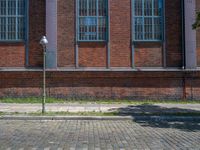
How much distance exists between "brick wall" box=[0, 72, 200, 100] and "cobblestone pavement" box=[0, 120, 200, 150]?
648 cm

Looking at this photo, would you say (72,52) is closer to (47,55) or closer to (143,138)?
(47,55)

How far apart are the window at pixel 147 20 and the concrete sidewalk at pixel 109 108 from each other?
452 centimetres

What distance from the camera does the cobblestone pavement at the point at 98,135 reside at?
34.8 feet

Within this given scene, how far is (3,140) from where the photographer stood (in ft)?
37.6

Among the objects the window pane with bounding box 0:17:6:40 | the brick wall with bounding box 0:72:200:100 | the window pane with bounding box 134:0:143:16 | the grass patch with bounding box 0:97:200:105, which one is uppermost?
the window pane with bounding box 134:0:143:16

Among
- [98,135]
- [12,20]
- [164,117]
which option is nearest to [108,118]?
[164,117]

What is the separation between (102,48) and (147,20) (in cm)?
323

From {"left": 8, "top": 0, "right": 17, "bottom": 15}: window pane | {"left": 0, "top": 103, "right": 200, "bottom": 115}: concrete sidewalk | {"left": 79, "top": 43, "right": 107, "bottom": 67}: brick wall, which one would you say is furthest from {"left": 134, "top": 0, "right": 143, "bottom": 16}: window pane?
{"left": 8, "top": 0, "right": 17, "bottom": 15}: window pane

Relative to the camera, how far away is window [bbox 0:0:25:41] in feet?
77.6

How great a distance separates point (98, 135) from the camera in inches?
495

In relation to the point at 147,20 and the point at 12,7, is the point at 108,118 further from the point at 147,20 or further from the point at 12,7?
the point at 12,7

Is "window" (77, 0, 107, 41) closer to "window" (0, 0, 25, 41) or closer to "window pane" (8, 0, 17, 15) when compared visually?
"window" (0, 0, 25, 41)

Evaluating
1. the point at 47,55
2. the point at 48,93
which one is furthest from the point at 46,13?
the point at 48,93

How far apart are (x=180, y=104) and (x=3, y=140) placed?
13162mm
